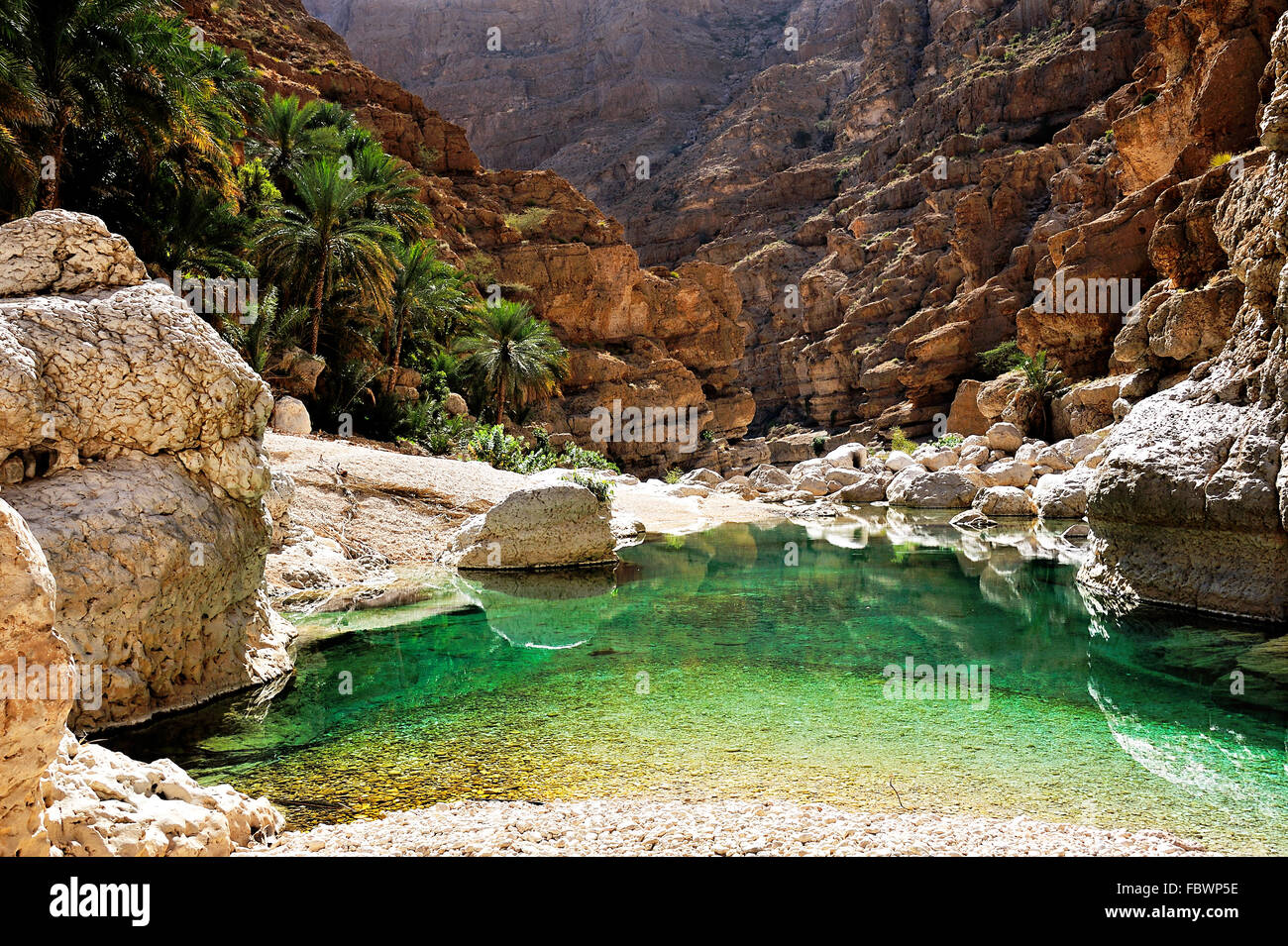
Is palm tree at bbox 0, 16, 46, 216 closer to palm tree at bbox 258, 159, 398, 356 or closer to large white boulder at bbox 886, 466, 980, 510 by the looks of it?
palm tree at bbox 258, 159, 398, 356

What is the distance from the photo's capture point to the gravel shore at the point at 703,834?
131 inches

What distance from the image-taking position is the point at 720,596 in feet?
37.5

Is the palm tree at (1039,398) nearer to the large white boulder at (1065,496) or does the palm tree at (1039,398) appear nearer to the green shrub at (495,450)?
the large white boulder at (1065,496)

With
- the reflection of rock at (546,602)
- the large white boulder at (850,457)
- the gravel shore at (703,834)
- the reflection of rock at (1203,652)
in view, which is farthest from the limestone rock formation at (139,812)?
the large white boulder at (850,457)

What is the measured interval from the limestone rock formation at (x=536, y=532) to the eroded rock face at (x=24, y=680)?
34.8 feet

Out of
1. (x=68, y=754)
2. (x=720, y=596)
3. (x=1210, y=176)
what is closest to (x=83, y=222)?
(x=68, y=754)

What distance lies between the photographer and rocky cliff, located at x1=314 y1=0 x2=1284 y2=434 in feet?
98.0

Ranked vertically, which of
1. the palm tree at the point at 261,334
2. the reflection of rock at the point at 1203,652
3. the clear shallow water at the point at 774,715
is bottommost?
the clear shallow water at the point at 774,715

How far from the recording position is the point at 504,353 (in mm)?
30031

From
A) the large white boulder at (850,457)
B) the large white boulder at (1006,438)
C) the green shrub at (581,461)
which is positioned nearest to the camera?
the green shrub at (581,461)

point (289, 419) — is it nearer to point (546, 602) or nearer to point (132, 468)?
point (546, 602)

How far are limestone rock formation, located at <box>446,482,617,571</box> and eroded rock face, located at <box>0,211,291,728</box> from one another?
20.3 feet

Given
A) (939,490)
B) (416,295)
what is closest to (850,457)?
(939,490)
